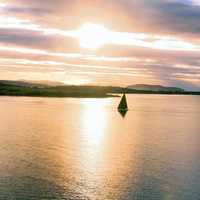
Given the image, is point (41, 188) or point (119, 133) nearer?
point (41, 188)

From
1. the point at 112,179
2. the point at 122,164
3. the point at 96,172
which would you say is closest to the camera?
the point at 112,179

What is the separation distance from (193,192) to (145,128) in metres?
66.7

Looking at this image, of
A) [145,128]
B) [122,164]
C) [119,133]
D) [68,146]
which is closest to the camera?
[122,164]

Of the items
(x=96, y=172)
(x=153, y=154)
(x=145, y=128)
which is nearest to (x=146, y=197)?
(x=96, y=172)

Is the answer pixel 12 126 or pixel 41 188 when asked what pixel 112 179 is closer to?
pixel 41 188

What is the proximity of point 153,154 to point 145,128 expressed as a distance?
144ft

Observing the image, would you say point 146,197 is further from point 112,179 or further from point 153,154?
point 153,154

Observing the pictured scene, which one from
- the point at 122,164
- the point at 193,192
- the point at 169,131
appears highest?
the point at 169,131

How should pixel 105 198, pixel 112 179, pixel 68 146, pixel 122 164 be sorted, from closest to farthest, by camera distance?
pixel 105 198, pixel 112 179, pixel 122 164, pixel 68 146

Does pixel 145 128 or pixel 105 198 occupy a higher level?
pixel 145 128

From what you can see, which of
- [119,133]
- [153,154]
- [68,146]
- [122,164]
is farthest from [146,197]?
[119,133]

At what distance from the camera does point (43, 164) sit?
58.6m

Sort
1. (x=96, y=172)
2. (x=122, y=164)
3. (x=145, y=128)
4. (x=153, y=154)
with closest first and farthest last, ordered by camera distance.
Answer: (x=96, y=172)
(x=122, y=164)
(x=153, y=154)
(x=145, y=128)

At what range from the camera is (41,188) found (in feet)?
153
